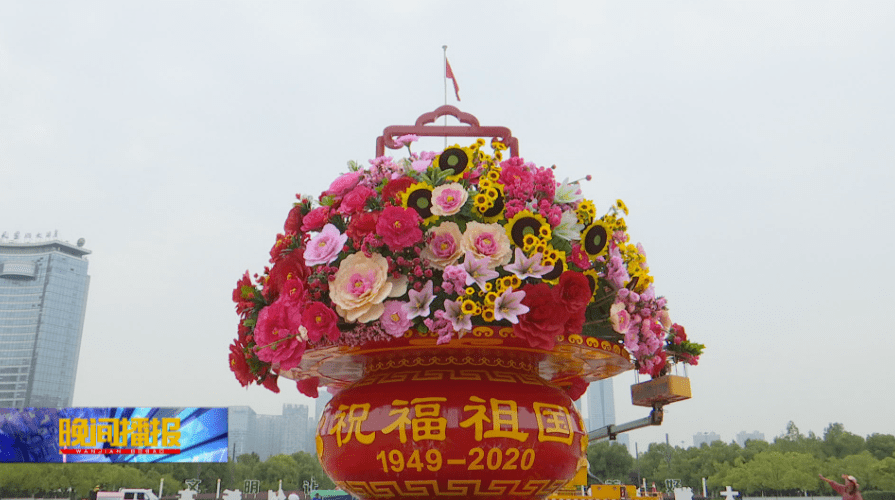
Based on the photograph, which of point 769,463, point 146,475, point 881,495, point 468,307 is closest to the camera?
point 468,307

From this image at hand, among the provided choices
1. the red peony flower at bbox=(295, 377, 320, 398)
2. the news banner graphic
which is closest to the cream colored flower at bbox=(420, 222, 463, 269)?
the red peony flower at bbox=(295, 377, 320, 398)

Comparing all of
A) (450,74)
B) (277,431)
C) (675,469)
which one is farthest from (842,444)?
(277,431)

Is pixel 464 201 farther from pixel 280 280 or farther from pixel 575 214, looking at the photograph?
pixel 280 280

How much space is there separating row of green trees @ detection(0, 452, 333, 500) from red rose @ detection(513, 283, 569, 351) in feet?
73.3

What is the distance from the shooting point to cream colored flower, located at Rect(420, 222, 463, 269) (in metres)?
1.95

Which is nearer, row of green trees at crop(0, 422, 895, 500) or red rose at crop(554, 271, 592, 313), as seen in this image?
red rose at crop(554, 271, 592, 313)

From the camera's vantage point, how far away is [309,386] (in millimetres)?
2717

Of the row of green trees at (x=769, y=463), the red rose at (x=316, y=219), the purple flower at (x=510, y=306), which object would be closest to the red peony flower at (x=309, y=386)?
the red rose at (x=316, y=219)

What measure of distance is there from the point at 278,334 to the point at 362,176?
25.2 inches

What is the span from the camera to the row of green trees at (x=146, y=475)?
28.8 metres

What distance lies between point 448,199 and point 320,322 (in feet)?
1.76

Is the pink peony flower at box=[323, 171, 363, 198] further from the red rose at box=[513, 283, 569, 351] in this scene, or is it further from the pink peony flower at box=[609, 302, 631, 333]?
the pink peony flower at box=[609, 302, 631, 333]

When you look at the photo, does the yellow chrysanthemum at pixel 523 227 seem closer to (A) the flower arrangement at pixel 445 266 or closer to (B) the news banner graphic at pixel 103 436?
(A) the flower arrangement at pixel 445 266

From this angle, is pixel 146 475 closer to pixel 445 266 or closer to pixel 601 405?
pixel 601 405
